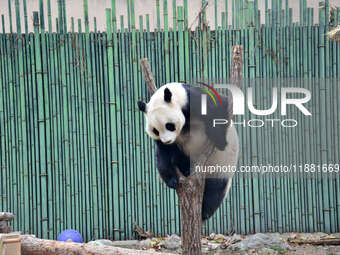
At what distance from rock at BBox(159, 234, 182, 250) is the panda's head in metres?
1.56

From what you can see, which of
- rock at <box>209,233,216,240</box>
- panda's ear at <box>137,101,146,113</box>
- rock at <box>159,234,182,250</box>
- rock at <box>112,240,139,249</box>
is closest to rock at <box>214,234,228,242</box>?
rock at <box>209,233,216,240</box>

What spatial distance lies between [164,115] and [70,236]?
1836mm

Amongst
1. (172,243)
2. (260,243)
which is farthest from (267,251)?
(172,243)

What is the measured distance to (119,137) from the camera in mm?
4523

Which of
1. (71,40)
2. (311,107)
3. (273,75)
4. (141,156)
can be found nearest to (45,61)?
(71,40)

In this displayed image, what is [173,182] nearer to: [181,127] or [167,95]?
[181,127]

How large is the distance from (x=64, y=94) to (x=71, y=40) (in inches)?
21.8

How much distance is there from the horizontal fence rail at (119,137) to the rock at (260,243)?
198 millimetres

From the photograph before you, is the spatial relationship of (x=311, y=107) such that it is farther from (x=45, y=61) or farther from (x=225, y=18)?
(x=45, y=61)

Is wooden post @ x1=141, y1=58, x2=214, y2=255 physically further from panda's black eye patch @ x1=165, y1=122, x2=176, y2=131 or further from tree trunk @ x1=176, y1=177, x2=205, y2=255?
panda's black eye patch @ x1=165, y1=122, x2=176, y2=131

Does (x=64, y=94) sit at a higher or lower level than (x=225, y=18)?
lower

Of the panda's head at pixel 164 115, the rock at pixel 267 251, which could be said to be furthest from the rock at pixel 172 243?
the panda's head at pixel 164 115

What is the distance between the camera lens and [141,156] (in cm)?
454

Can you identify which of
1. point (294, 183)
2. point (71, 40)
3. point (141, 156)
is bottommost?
point (294, 183)
